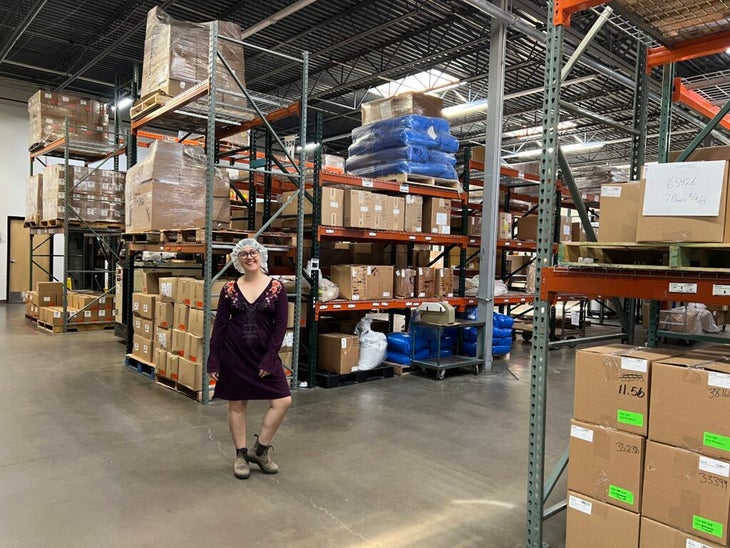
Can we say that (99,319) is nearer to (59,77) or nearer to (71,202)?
(71,202)

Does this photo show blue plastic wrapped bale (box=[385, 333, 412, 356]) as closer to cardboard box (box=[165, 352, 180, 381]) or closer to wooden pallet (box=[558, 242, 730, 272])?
cardboard box (box=[165, 352, 180, 381])

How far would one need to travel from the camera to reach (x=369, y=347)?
7336 millimetres

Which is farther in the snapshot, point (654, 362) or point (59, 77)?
point (59, 77)

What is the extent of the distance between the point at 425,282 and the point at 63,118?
862cm

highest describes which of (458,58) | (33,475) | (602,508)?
(458,58)

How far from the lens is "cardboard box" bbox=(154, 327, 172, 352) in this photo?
660cm

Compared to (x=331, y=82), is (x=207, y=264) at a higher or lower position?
lower

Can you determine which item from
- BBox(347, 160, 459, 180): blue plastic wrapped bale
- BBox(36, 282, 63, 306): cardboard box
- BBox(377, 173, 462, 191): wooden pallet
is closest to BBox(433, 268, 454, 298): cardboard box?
BBox(377, 173, 462, 191): wooden pallet

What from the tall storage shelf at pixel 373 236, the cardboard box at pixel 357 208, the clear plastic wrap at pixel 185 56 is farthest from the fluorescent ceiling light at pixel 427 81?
the clear plastic wrap at pixel 185 56

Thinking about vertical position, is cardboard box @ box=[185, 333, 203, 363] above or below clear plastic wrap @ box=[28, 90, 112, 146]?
below

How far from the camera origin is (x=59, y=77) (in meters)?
14.8

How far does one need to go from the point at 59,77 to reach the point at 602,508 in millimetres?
16807

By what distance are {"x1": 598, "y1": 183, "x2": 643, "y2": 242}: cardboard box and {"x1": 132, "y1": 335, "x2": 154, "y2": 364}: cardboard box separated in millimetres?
6047

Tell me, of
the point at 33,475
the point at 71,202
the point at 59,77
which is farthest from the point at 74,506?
the point at 59,77
